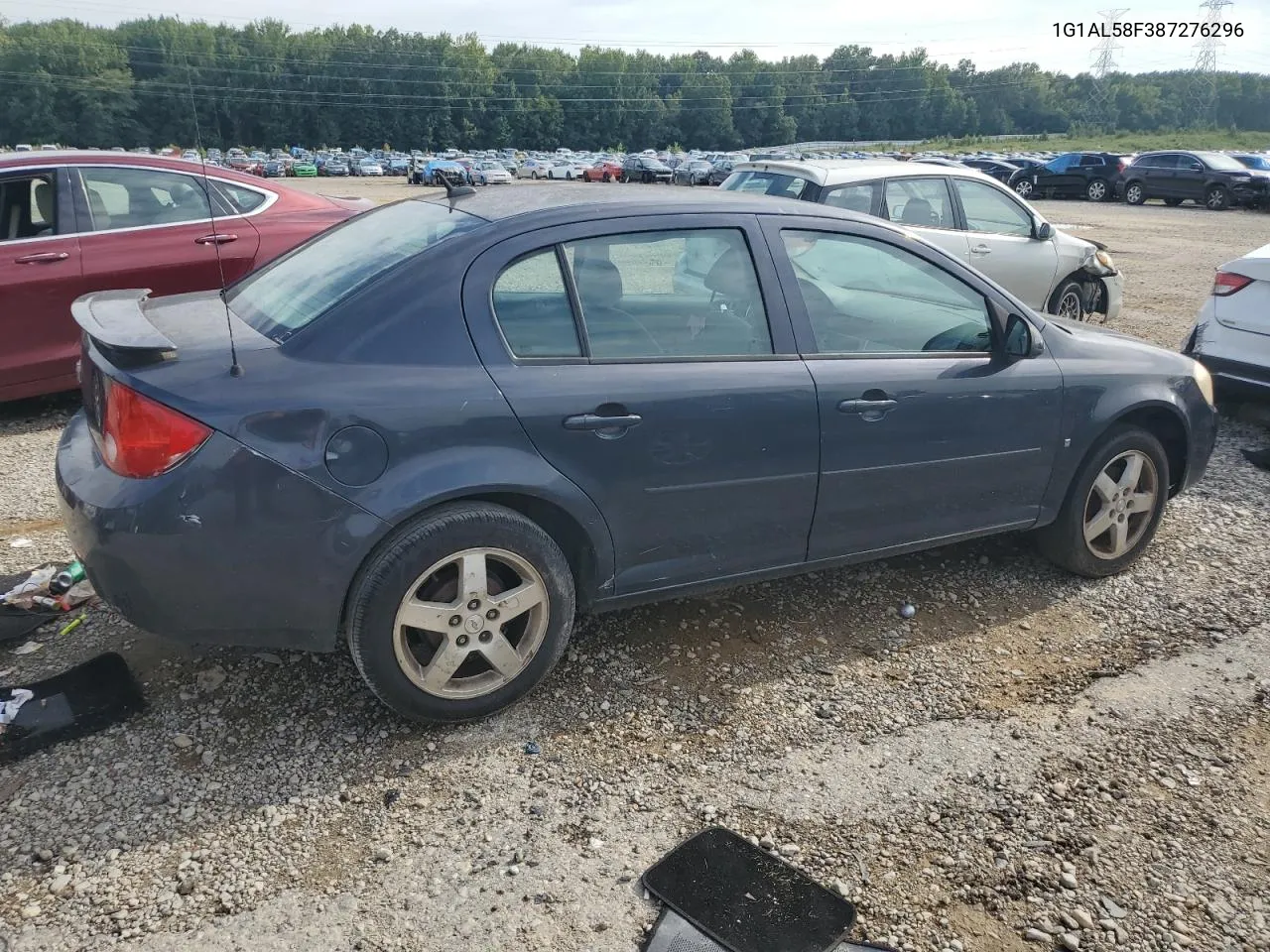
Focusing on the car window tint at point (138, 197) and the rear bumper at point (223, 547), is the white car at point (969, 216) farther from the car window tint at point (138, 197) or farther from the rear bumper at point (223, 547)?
the rear bumper at point (223, 547)

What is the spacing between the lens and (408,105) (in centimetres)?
12888

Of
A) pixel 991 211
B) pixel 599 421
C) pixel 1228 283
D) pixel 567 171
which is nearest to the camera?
pixel 599 421

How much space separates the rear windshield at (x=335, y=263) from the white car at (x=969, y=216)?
458cm

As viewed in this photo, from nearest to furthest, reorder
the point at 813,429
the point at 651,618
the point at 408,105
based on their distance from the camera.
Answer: the point at 813,429 < the point at 651,618 < the point at 408,105

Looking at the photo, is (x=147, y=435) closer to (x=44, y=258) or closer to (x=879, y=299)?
(x=879, y=299)

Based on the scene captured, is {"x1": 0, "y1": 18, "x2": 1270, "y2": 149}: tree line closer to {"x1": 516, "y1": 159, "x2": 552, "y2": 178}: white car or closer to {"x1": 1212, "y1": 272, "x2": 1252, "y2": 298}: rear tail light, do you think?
{"x1": 516, "y1": 159, "x2": 552, "y2": 178}: white car

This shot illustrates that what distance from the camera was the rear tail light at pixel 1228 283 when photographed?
6.53 meters

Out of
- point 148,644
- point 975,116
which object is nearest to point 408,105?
point 975,116

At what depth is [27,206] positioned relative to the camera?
6.14 meters

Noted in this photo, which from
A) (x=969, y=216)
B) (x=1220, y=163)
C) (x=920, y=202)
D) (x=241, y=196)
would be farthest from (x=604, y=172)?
(x=241, y=196)

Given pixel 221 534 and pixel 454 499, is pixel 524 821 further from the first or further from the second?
pixel 221 534

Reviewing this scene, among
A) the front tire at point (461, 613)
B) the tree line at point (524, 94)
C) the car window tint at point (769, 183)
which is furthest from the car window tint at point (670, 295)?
the tree line at point (524, 94)

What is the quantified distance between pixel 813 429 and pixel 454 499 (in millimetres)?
1310

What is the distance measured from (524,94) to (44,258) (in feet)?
461
